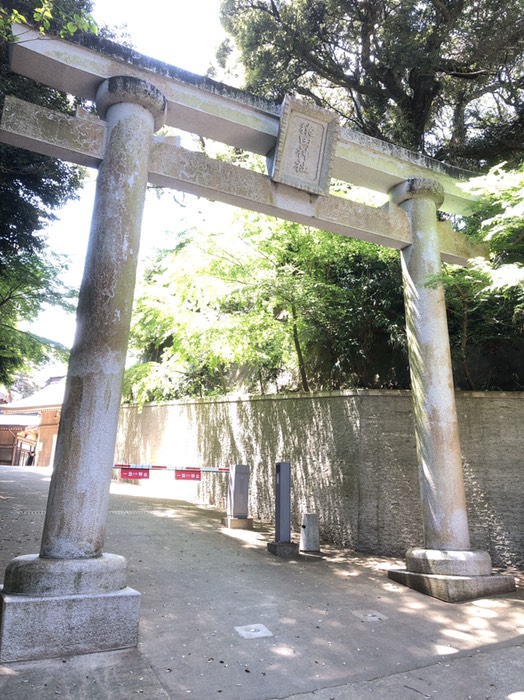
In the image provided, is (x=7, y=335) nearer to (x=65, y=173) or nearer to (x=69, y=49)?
(x=65, y=173)

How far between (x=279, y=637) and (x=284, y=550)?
3.03 meters

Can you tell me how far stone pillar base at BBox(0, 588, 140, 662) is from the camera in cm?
351

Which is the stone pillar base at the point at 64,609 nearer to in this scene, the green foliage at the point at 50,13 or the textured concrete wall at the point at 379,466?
the green foliage at the point at 50,13

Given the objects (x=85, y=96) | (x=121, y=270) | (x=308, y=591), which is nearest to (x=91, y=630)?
(x=308, y=591)

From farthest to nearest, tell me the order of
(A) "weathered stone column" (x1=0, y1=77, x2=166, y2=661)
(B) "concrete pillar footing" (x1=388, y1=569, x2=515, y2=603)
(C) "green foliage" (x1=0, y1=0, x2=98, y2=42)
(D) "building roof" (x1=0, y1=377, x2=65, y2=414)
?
(D) "building roof" (x1=0, y1=377, x2=65, y2=414) < (B) "concrete pillar footing" (x1=388, y1=569, x2=515, y2=603) < (C) "green foliage" (x1=0, y1=0, x2=98, y2=42) < (A) "weathered stone column" (x1=0, y1=77, x2=166, y2=661)

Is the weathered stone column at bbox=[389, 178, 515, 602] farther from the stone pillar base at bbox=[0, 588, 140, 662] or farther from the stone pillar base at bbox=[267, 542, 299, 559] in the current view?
the stone pillar base at bbox=[0, 588, 140, 662]

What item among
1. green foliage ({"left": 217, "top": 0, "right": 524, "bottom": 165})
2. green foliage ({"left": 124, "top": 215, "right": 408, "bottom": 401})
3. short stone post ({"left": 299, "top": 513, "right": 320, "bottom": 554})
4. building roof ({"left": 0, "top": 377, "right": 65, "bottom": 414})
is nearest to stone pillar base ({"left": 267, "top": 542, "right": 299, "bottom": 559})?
short stone post ({"left": 299, "top": 513, "right": 320, "bottom": 554})

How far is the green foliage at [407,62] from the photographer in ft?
33.3

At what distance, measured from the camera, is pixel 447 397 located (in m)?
6.41

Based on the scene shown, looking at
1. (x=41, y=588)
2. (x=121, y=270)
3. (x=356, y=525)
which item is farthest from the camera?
(x=356, y=525)

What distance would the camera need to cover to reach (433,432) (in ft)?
20.5

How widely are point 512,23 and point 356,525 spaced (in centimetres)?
1022

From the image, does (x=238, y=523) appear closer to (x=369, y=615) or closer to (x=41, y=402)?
(x=369, y=615)

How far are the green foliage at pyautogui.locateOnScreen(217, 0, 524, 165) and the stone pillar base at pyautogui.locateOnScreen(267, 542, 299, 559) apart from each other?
910 centimetres
